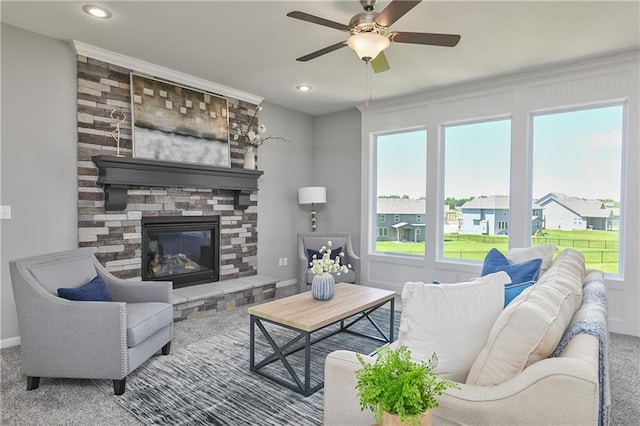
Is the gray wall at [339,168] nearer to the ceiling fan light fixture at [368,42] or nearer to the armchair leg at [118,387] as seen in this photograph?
the ceiling fan light fixture at [368,42]

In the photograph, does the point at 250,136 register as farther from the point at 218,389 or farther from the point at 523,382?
the point at 523,382

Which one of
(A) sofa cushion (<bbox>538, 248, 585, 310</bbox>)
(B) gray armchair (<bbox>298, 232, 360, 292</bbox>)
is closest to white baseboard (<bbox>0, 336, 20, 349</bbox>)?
(B) gray armchair (<bbox>298, 232, 360, 292</bbox>)

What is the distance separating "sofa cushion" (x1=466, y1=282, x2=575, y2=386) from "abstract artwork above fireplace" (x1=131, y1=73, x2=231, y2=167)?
12.1 ft

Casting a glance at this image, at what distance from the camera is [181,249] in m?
4.32

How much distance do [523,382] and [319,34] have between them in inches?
115

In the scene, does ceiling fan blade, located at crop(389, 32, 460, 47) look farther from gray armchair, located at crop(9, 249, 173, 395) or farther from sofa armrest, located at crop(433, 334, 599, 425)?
gray armchair, located at crop(9, 249, 173, 395)

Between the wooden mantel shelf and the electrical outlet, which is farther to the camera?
the wooden mantel shelf

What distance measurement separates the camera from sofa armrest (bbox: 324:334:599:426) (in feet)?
3.40

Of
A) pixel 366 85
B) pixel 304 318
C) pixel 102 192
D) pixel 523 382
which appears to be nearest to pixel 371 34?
pixel 304 318

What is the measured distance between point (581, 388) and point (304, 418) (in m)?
1.52

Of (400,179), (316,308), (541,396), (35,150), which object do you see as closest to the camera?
(541,396)

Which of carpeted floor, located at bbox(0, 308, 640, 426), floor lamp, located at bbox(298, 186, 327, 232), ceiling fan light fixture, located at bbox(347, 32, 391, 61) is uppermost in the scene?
ceiling fan light fixture, located at bbox(347, 32, 391, 61)

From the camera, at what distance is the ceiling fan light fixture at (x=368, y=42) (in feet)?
7.59

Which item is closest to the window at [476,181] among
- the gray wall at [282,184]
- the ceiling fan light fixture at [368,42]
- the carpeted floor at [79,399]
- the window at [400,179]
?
the window at [400,179]
